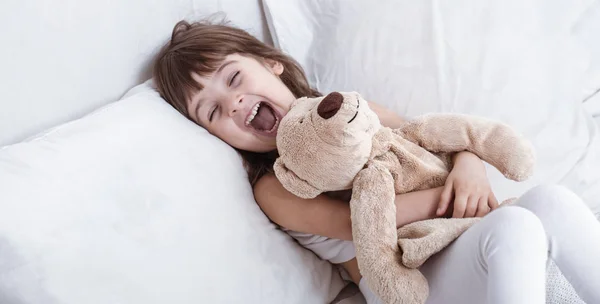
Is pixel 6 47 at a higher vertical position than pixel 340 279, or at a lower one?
higher

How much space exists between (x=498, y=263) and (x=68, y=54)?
0.72m

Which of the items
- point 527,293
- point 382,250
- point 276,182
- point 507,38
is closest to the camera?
point 527,293

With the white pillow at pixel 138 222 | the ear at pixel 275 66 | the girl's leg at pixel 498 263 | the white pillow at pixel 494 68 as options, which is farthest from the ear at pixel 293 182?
the white pillow at pixel 494 68

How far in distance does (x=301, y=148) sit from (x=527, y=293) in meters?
0.34

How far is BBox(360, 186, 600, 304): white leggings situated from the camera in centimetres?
64

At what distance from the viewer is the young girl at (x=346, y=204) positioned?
66cm

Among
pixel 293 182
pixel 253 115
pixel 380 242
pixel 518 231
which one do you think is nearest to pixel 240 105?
pixel 253 115

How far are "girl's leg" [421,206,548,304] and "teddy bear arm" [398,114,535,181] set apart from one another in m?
A: 0.17

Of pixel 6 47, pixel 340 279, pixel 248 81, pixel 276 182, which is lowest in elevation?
pixel 340 279

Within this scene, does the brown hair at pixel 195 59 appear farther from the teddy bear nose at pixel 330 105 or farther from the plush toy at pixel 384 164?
the teddy bear nose at pixel 330 105

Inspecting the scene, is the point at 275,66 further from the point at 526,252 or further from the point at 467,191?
the point at 526,252

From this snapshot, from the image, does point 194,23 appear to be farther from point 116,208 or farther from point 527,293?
point 527,293

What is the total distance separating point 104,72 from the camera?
3.12 feet

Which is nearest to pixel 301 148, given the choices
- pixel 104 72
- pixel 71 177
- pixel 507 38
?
pixel 71 177
